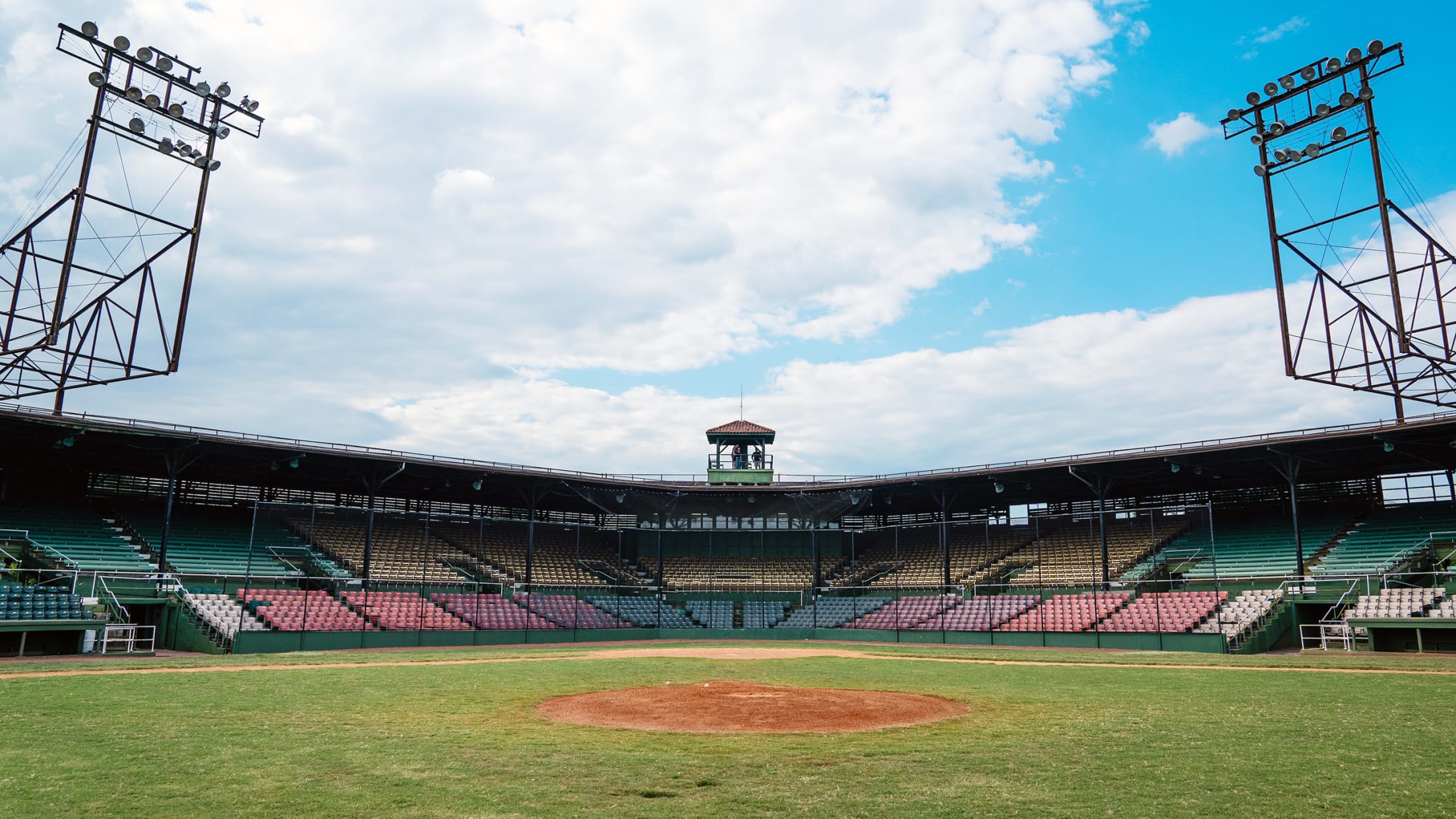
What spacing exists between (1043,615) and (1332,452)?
1618 cm

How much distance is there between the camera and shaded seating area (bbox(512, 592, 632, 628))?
46438mm

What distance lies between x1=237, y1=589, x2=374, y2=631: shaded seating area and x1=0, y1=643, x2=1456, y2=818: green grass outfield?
566 inches

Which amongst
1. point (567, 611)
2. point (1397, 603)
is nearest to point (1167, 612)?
point (1397, 603)

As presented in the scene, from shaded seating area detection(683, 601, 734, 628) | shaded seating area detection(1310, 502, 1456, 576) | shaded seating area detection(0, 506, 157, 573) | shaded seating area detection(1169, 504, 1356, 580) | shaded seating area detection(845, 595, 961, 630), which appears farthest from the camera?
shaded seating area detection(683, 601, 734, 628)

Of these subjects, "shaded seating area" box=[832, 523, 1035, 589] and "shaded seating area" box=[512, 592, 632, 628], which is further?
"shaded seating area" box=[832, 523, 1035, 589]

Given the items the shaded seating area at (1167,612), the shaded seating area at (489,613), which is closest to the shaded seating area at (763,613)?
the shaded seating area at (489,613)

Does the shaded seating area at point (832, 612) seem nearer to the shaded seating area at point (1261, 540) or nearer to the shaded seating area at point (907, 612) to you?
the shaded seating area at point (907, 612)

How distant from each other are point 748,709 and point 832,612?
35481 millimetres

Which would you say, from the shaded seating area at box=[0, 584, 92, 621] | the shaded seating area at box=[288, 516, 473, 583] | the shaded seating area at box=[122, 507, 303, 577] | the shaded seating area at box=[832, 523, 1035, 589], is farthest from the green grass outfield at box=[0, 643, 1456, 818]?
the shaded seating area at box=[832, 523, 1035, 589]

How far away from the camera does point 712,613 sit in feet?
169

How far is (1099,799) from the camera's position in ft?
29.2

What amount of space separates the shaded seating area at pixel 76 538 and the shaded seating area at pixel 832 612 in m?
32.6

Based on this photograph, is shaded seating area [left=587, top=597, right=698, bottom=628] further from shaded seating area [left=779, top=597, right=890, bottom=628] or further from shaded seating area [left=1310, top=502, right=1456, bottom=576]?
shaded seating area [left=1310, top=502, right=1456, bottom=576]

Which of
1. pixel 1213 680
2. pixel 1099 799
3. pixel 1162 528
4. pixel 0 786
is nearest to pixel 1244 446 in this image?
pixel 1162 528
